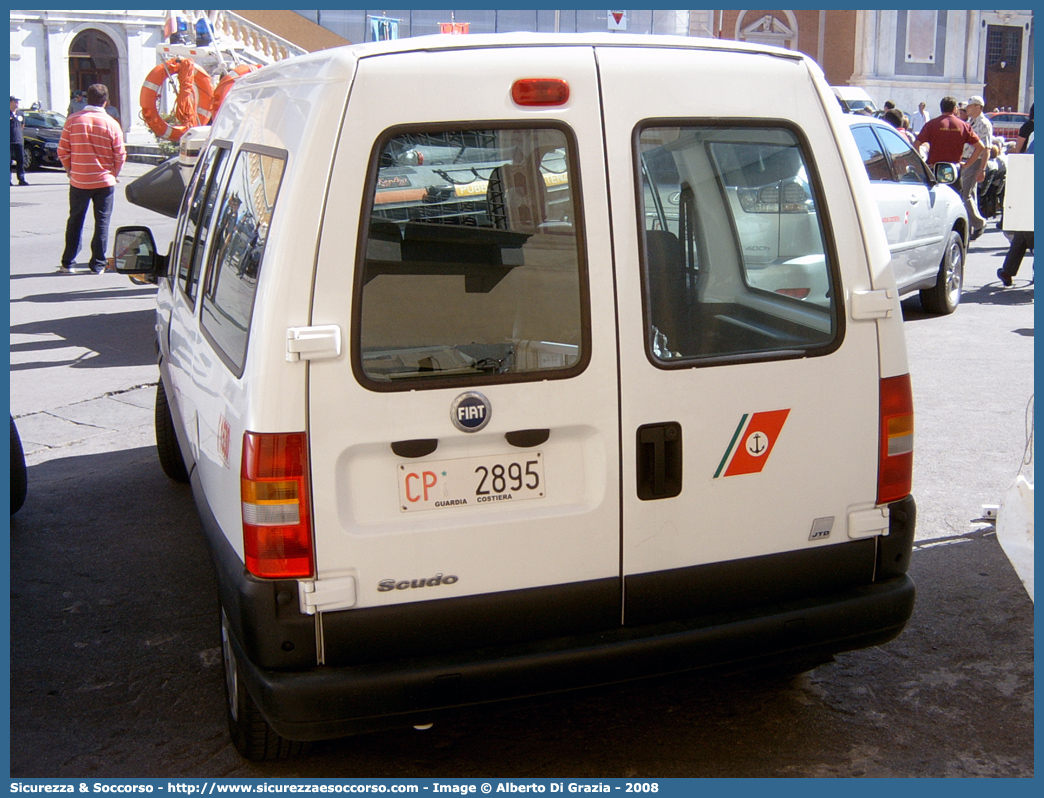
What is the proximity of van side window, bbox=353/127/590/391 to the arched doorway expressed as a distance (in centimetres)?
4204

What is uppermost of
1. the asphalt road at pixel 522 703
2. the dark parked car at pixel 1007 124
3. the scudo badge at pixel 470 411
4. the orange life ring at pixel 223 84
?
the dark parked car at pixel 1007 124

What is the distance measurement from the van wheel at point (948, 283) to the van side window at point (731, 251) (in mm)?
7545

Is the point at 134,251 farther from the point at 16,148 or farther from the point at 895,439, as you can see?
the point at 16,148

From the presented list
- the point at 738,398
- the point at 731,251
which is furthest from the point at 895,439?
the point at 731,251

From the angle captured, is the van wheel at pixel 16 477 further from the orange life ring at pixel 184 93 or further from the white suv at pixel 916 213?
the orange life ring at pixel 184 93

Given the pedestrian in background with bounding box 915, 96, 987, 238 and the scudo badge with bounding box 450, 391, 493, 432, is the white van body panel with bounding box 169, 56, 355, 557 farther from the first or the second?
the pedestrian in background with bounding box 915, 96, 987, 238

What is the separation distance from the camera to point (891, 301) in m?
3.03

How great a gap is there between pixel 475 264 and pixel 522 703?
44.6 inches

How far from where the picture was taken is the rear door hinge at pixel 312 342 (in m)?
2.56

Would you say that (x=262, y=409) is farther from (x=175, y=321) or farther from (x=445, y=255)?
(x=175, y=321)

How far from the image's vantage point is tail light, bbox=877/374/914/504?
3.07m

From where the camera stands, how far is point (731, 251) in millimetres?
3197

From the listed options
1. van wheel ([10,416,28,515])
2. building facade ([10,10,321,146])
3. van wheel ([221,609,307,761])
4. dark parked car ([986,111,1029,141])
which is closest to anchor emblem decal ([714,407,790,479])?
van wheel ([221,609,307,761])

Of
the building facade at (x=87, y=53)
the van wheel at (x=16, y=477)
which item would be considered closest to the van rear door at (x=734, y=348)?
the van wheel at (x=16, y=477)
